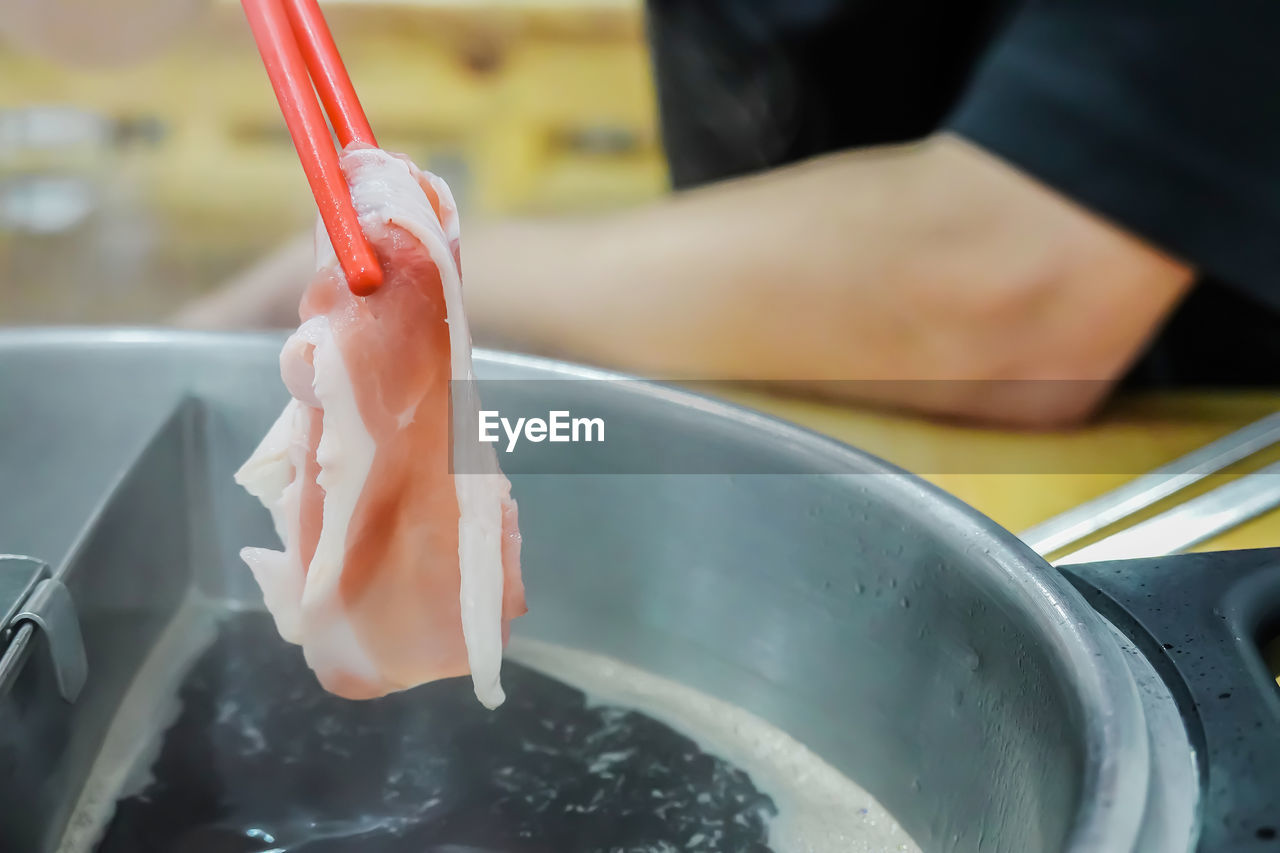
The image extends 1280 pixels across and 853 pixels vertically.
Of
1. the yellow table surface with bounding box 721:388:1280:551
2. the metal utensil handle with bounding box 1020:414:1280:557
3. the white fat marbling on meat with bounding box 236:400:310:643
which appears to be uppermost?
the white fat marbling on meat with bounding box 236:400:310:643

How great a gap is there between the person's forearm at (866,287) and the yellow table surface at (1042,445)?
4 centimetres

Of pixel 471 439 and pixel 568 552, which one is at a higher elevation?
pixel 471 439

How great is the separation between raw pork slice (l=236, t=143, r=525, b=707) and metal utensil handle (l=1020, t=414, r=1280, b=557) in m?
0.32

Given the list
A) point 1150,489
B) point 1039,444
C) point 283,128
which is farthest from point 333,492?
point 283,128

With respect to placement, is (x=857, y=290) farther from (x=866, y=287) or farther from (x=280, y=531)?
(x=280, y=531)

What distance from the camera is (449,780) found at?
57 cm

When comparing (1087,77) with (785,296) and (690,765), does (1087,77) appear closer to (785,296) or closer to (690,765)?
(785,296)

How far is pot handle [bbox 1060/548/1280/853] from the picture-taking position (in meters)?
0.37

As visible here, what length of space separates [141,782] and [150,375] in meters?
0.28

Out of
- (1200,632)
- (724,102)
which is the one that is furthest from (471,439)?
(724,102)

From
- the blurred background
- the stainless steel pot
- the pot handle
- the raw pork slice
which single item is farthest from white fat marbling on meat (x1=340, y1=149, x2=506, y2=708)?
the blurred background

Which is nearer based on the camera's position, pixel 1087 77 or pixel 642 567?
pixel 642 567

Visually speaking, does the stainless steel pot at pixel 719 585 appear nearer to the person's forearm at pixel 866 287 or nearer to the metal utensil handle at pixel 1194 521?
the metal utensil handle at pixel 1194 521

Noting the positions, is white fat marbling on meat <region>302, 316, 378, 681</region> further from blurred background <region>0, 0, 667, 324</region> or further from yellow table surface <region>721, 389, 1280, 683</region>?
blurred background <region>0, 0, 667, 324</region>
